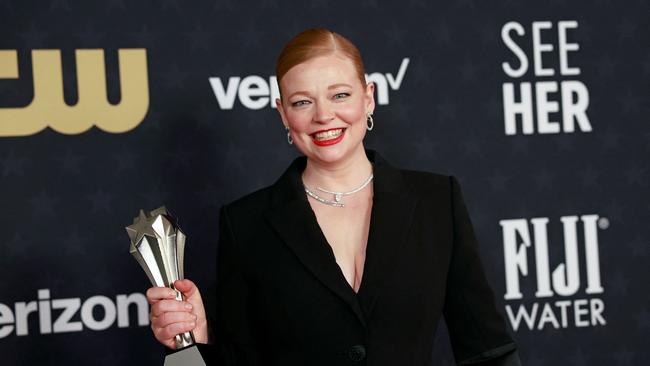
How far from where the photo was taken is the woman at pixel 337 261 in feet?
5.19

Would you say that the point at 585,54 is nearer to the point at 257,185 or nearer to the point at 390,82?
the point at 390,82

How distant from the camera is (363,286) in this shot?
158 cm

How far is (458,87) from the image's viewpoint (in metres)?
2.67

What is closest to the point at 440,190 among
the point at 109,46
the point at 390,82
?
the point at 390,82

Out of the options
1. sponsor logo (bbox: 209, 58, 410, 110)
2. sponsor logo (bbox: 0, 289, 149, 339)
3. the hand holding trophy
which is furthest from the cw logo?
the hand holding trophy

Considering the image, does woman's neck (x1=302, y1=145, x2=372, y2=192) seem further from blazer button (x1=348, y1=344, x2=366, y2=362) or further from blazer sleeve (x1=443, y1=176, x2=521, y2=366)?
blazer button (x1=348, y1=344, x2=366, y2=362)

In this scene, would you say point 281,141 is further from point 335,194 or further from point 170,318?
point 170,318

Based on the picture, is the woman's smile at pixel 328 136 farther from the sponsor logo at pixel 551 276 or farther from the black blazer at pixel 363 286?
the sponsor logo at pixel 551 276

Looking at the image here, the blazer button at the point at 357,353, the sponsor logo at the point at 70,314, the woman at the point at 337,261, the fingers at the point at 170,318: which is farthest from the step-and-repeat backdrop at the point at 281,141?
the blazer button at the point at 357,353

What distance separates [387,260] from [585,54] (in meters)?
1.47

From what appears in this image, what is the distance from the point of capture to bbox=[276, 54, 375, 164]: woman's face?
63.5 inches

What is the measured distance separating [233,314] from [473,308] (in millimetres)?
490

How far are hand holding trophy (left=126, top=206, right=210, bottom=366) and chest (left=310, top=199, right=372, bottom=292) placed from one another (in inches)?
11.6

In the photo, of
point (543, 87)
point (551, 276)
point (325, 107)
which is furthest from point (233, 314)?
point (543, 87)
